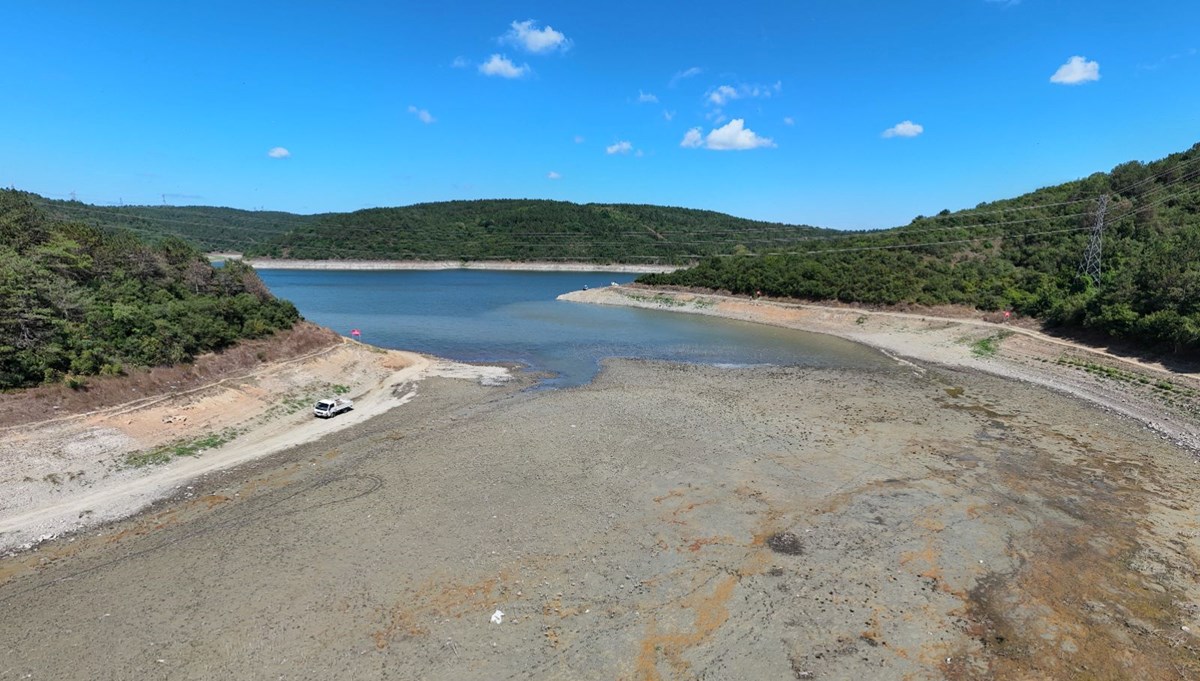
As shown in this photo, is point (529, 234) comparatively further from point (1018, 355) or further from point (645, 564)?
point (645, 564)

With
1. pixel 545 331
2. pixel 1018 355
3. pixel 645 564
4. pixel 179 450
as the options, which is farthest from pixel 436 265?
pixel 645 564

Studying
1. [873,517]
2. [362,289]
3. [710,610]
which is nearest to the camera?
[710,610]

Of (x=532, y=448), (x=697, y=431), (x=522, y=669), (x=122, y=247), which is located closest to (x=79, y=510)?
(x=532, y=448)

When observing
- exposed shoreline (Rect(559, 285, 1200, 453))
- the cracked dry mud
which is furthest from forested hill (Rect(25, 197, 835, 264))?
the cracked dry mud

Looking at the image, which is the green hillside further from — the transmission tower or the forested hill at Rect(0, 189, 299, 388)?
the transmission tower

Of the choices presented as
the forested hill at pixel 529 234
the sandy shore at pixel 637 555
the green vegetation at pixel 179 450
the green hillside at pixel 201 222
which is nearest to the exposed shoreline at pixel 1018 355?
the sandy shore at pixel 637 555

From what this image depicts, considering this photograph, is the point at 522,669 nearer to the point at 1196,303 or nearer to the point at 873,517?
the point at 873,517
